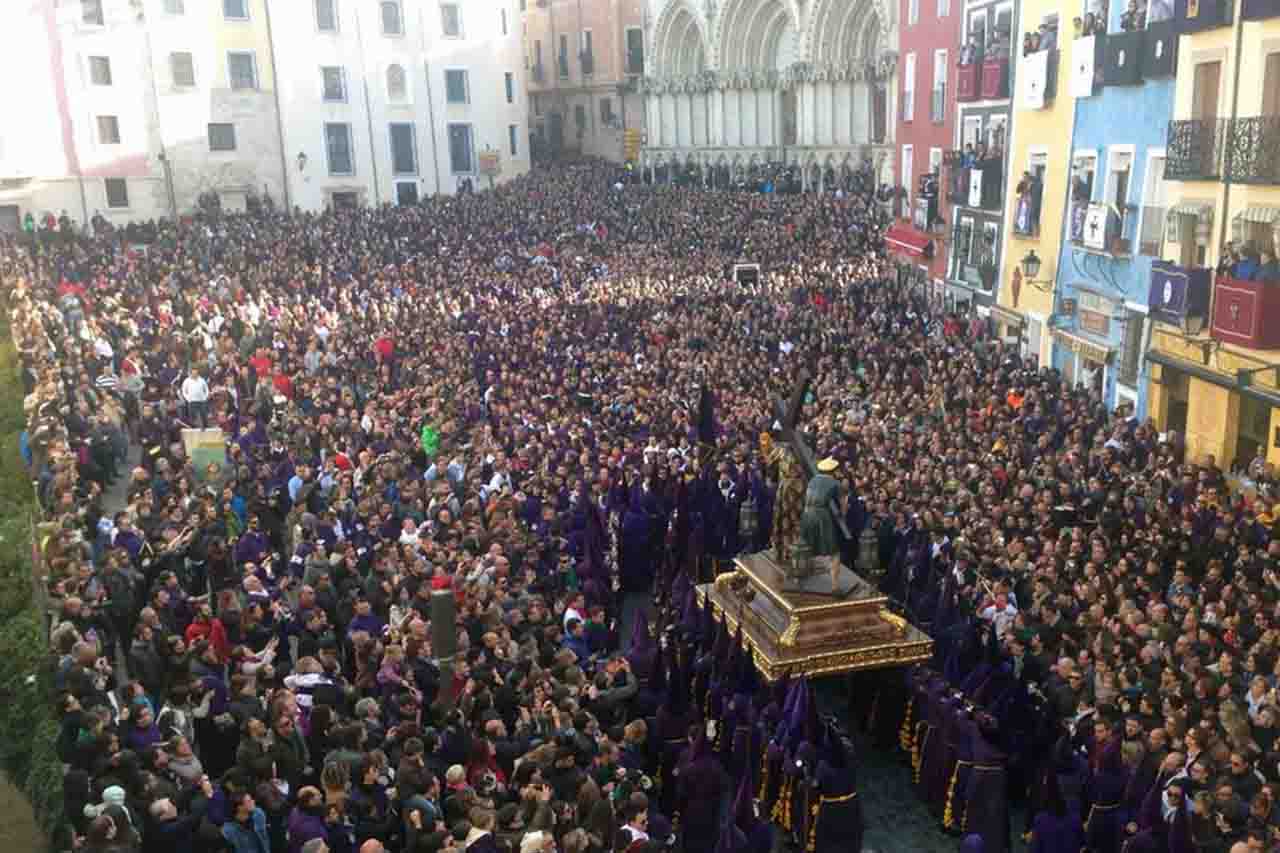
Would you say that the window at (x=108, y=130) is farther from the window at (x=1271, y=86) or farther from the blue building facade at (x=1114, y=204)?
the window at (x=1271, y=86)

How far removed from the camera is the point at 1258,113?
1808cm

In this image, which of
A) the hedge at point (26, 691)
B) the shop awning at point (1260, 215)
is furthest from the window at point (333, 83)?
the shop awning at point (1260, 215)

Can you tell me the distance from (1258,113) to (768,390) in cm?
867

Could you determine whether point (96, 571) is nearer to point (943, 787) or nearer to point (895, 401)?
point (943, 787)

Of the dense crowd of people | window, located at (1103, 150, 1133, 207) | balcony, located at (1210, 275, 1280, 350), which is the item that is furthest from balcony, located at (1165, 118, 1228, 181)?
the dense crowd of people

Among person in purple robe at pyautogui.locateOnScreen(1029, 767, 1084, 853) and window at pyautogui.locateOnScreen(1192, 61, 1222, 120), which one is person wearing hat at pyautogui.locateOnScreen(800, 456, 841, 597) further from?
window at pyautogui.locateOnScreen(1192, 61, 1222, 120)

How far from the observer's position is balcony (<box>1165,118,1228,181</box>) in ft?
62.1

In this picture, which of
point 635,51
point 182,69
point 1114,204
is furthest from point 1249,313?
point 635,51

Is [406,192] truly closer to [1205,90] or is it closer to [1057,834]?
[1205,90]

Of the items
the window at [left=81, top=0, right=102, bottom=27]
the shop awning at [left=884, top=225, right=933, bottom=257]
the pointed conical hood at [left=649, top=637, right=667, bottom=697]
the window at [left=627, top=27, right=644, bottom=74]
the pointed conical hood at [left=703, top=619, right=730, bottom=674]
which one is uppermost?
the window at [left=81, top=0, right=102, bottom=27]

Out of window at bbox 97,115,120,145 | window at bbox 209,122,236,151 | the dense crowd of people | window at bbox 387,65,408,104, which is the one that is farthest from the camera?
window at bbox 387,65,408,104

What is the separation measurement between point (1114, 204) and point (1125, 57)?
270 cm

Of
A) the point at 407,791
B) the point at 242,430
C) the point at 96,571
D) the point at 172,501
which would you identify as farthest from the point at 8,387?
the point at 407,791

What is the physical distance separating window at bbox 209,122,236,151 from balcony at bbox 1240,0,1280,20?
3809 centimetres
